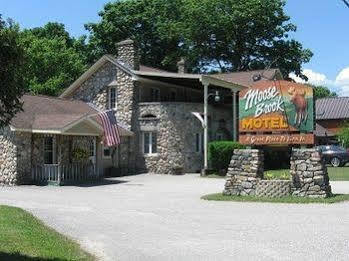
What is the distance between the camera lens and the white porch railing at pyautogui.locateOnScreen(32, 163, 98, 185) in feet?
89.0

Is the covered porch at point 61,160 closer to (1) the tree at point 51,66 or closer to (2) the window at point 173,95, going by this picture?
(2) the window at point 173,95

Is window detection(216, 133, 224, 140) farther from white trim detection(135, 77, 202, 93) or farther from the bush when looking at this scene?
the bush

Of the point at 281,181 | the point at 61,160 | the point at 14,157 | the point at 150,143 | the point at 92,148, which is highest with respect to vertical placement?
the point at 150,143

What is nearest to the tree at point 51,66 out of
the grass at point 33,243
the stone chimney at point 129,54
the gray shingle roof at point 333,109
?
the stone chimney at point 129,54

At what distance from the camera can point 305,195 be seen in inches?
775

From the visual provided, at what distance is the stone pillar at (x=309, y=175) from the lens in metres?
19.6

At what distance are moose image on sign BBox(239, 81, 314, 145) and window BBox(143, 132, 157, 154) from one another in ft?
49.5

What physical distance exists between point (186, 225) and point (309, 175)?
23.8 ft

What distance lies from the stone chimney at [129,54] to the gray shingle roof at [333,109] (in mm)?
32848

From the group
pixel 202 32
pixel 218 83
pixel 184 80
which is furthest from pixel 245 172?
pixel 202 32

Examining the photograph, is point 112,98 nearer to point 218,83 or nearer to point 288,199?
point 218,83

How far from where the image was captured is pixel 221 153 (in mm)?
33219

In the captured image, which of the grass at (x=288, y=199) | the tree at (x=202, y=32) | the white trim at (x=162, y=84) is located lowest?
the grass at (x=288, y=199)

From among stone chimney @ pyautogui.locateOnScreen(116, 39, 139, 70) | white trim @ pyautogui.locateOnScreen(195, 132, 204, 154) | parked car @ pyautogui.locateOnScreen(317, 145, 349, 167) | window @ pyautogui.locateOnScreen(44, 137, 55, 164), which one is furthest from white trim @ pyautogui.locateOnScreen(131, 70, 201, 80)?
parked car @ pyautogui.locateOnScreen(317, 145, 349, 167)
